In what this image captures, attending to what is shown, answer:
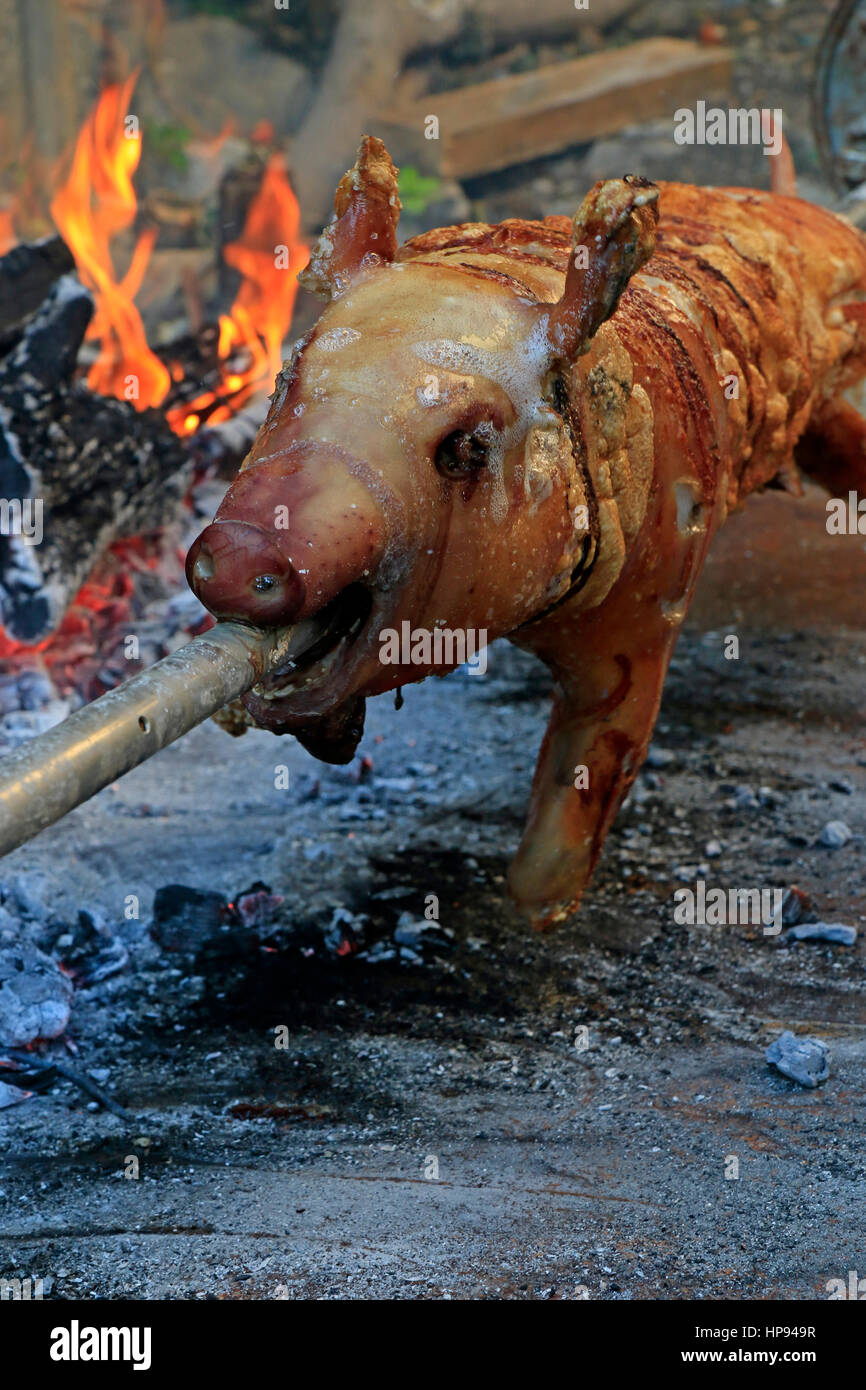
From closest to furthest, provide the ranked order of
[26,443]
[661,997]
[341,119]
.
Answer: [661,997]
[26,443]
[341,119]

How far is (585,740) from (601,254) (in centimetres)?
143

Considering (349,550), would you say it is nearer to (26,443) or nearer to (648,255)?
(648,255)

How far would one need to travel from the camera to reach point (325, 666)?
2.71 m

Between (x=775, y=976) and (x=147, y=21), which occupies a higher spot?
(x=147, y=21)

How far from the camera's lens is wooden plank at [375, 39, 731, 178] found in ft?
36.8

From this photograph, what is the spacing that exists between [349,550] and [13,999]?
1.73m

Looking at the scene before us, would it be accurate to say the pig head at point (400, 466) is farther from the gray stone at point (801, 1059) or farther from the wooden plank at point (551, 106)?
the wooden plank at point (551, 106)

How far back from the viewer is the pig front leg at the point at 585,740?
3.59 m

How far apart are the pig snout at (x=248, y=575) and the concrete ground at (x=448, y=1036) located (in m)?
1.37

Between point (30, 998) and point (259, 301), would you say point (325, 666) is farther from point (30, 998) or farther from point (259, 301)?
point (259, 301)

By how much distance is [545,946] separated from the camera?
13.4 ft

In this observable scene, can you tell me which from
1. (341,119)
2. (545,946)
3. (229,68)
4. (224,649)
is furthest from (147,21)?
(224,649)
